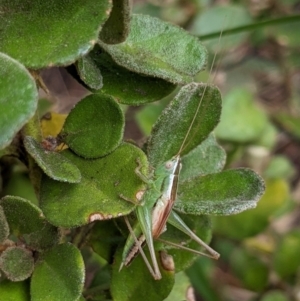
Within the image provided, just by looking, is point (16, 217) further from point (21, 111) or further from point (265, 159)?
point (265, 159)

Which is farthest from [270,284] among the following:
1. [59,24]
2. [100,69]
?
[59,24]

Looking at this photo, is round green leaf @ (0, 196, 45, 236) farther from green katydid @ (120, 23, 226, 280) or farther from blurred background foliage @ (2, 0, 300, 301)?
blurred background foliage @ (2, 0, 300, 301)

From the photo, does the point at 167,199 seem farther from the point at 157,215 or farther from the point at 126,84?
the point at 126,84

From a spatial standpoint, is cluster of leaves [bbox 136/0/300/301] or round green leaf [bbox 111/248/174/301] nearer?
round green leaf [bbox 111/248/174/301]

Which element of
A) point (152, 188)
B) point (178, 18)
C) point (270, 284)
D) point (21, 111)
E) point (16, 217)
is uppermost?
point (21, 111)

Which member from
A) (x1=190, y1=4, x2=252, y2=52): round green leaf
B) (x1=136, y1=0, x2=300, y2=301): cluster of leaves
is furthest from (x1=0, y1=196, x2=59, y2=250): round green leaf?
(x1=190, y1=4, x2=252, y2=52): round green leaf
